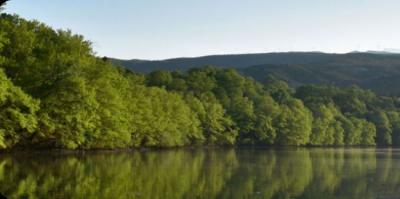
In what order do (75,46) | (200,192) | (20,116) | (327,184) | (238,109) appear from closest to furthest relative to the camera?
(200,192) → (327,184) → (20,116) → (75,46) → (238,109)

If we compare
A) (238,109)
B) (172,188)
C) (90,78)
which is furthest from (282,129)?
(172,188)

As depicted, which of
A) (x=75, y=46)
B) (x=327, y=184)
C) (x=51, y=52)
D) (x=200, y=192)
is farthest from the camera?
(x=75, y=46)

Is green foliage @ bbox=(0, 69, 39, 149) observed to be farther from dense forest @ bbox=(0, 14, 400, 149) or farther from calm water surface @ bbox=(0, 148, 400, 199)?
calm water surface @ bbox=(0, 148, 400, 199)

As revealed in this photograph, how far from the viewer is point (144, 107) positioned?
76375 mm

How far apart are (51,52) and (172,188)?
1137 inches

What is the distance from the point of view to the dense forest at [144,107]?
165ft

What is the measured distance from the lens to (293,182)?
35156mm

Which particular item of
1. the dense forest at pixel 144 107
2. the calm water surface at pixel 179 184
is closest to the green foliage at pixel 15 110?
the dense forest at pixel 144 107

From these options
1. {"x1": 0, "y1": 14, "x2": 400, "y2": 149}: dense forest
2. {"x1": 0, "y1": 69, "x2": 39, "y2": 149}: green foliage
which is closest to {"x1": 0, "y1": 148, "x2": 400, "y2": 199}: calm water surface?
{"x1": 0, "y1": 69, "x2": 39, "y2": 149}: green foliage

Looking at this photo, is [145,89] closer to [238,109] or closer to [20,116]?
[238,109]

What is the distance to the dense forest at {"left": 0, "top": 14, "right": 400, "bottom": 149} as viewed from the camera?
165 feet

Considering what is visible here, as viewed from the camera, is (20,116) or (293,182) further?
(20,116)

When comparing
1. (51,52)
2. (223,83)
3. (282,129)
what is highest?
(51,52)

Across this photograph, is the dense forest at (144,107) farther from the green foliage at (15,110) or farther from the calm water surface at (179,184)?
Result: the calm water surface at (179,184)
